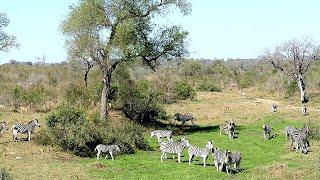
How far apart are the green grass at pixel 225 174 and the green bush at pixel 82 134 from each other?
1.34 m

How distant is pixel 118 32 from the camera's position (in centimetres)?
4475

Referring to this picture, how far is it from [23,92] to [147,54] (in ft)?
63.0

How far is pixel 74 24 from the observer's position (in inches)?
1809

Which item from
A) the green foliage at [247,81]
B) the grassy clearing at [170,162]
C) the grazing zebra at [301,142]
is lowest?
the grassy clearing at [170,162]

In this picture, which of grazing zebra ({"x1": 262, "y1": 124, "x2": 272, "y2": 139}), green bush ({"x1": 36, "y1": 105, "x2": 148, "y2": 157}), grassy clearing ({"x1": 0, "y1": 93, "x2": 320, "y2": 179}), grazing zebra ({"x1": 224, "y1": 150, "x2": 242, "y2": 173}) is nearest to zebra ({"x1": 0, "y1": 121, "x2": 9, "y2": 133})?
grassy clearing ({"x1": 0, "y1": 93, "x2": 320, "y2": 179})

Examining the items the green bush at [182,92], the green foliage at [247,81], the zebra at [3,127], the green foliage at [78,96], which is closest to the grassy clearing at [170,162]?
the zebra at [3,127]

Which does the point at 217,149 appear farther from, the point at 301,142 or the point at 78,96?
the point at 78,96

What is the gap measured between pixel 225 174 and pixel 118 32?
20.2 metres

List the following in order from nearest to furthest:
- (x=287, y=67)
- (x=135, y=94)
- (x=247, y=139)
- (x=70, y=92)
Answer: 1. (x=247, y=139)
2. (x=135, y=94)
3. (x=70, y=92)
4. (x=287, y=67)

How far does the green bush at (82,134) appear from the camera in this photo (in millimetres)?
35406

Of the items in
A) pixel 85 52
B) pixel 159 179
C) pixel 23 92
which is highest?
pixel 85 52

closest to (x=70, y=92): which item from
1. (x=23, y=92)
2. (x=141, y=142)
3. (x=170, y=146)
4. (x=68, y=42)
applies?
(x=23, y=92)

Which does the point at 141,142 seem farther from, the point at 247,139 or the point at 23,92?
the point at 23,92

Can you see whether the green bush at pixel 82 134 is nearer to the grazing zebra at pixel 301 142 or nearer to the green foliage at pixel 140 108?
the grazing zebra at pixel 301 142
